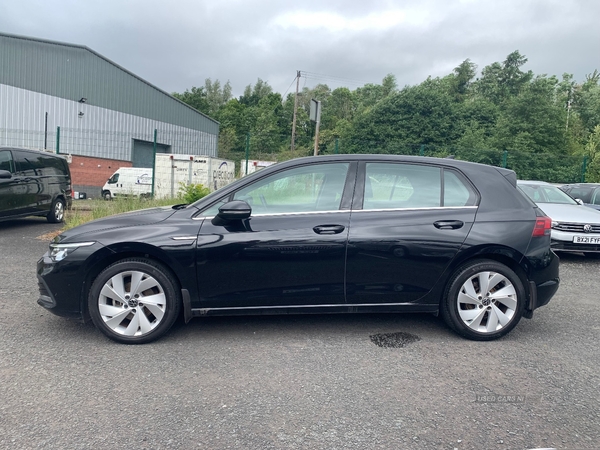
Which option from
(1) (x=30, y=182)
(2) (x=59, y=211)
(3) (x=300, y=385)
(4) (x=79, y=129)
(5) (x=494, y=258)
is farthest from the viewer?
(4) (x=79, y=129)

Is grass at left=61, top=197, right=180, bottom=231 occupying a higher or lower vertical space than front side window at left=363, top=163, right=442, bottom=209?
lower

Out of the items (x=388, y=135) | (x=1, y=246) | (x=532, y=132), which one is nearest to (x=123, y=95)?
(x=388, y=135)

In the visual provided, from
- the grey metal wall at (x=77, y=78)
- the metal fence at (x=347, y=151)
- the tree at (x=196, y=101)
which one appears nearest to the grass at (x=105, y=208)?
the metal fence at (x=347, y=151)

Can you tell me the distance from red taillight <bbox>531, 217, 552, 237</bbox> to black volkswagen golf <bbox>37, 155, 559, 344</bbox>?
1 centimetres

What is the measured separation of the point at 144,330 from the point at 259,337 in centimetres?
96

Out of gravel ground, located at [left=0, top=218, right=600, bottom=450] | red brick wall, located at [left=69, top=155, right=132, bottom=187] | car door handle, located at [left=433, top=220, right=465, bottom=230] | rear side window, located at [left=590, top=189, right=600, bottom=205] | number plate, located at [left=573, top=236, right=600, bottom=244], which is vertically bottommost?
gravel ground, located at [left=0, top=218, right=600, bottom=450]

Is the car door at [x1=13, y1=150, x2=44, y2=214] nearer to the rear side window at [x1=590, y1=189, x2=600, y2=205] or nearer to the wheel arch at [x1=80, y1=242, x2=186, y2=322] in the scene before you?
the wheel arch at [x1=80, y1=242, x2=186, y2=322]

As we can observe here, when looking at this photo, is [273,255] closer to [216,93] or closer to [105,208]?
[105,208]

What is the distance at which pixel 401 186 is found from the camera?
4246 millimetres

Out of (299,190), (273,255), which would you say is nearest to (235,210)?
(273,255)

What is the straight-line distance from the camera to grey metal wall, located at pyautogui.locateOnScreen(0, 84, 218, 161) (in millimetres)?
18406

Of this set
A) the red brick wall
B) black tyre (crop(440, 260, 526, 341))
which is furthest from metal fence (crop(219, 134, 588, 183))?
black tyre (crop(440, 260, 526, 341))

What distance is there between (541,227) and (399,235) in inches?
51.2

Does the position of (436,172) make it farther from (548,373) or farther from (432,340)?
(548,373)
